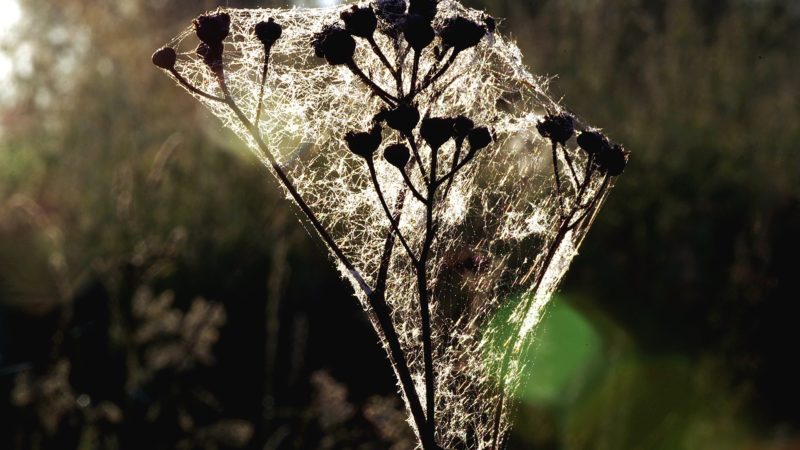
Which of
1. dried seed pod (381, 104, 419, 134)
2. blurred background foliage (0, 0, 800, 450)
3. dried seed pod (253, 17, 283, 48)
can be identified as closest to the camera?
dried seed pod (381, 104, 419, 134)

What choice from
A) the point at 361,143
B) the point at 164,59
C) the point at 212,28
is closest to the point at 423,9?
the point at 361,143

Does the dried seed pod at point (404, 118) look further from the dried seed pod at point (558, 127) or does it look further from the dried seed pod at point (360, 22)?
the dried seed pod at point (558, 127)

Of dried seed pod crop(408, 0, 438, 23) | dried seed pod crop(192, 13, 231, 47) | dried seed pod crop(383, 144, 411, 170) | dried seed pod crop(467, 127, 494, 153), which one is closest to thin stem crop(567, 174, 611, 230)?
dried seed pod crop(467, 127, 494, 153)

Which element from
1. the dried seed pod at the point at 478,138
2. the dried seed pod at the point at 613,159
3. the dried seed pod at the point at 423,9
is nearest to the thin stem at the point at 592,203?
the dried seed pod at the point at 613,159

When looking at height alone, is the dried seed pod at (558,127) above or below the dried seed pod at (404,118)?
above

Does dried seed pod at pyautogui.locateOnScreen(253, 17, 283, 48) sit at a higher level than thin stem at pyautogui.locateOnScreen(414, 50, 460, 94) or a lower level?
lower

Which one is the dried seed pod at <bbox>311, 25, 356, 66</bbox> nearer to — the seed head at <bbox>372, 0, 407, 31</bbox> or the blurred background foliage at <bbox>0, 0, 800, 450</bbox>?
the seed head at <bbox>372, 0, 407, 31</bbox>

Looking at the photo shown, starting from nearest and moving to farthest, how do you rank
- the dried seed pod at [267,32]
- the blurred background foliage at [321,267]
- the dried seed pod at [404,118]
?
the dried seed pod at [404,118]
the dried seed pod at [267,32]
the blurred background foliage at [321,267]

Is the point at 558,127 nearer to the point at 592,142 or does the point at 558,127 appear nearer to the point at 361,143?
the point at 592,142

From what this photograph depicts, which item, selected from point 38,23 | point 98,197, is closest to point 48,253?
point 98,197
